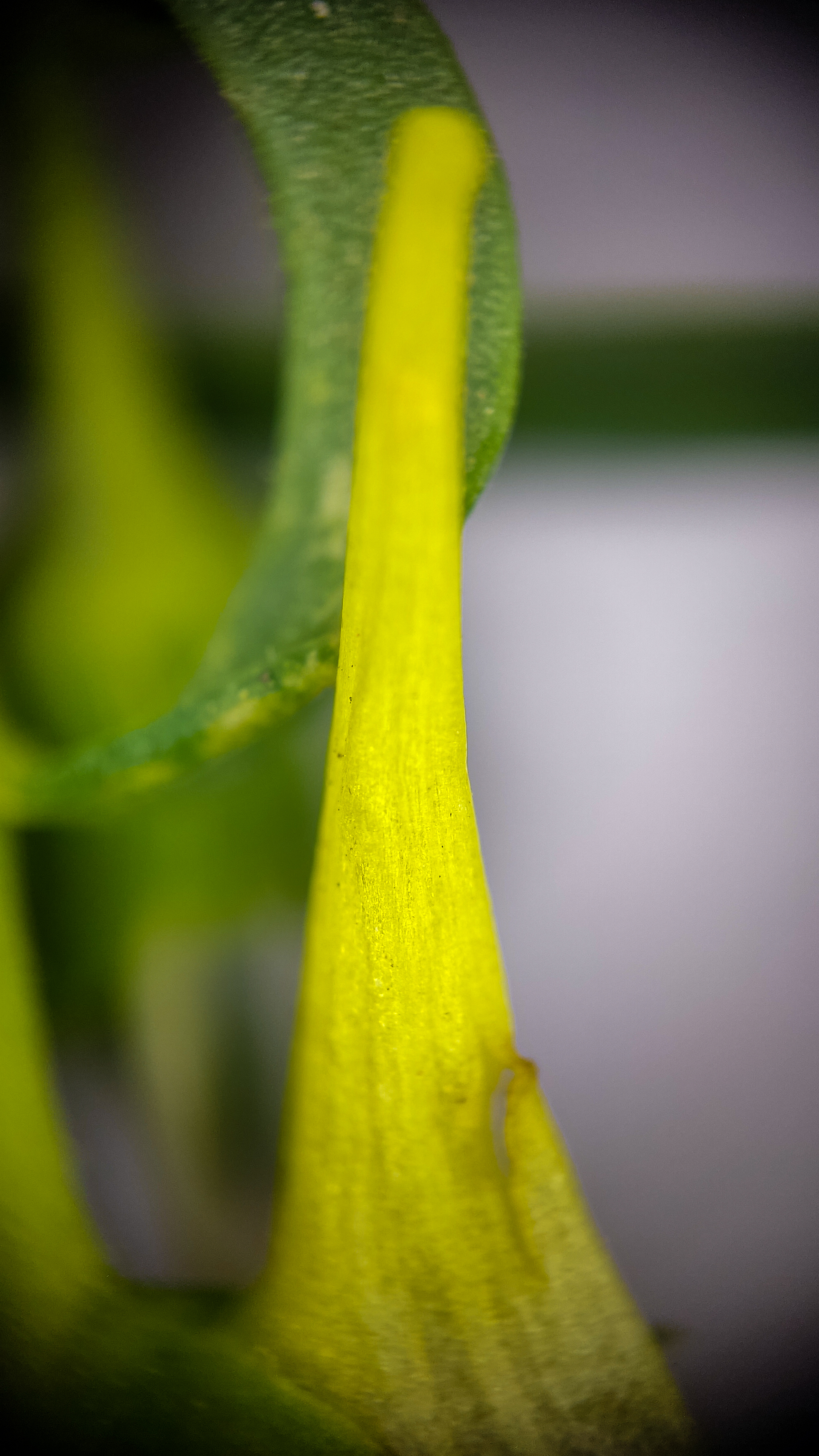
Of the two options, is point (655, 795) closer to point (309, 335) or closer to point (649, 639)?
point (649, 639)

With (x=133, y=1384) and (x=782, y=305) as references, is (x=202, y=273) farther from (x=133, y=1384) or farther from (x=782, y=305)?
(x=133, y=1384)

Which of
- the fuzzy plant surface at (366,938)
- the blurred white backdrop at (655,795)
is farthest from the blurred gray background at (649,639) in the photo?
the fuzzy plant surface at (366,938)

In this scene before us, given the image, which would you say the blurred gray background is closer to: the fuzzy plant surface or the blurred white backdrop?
the blurred white backdrop

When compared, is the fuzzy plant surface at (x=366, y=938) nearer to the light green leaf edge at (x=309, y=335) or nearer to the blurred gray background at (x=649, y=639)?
the light green leaf edge at (x=309, y=335)

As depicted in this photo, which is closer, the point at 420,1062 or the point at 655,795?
the point at 420,1062

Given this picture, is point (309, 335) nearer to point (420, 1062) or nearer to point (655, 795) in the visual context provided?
point (420, 1062)

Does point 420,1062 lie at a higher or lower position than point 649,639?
lower

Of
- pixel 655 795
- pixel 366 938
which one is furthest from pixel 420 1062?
pixel 655 795

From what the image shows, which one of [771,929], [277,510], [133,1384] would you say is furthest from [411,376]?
[771,929]
